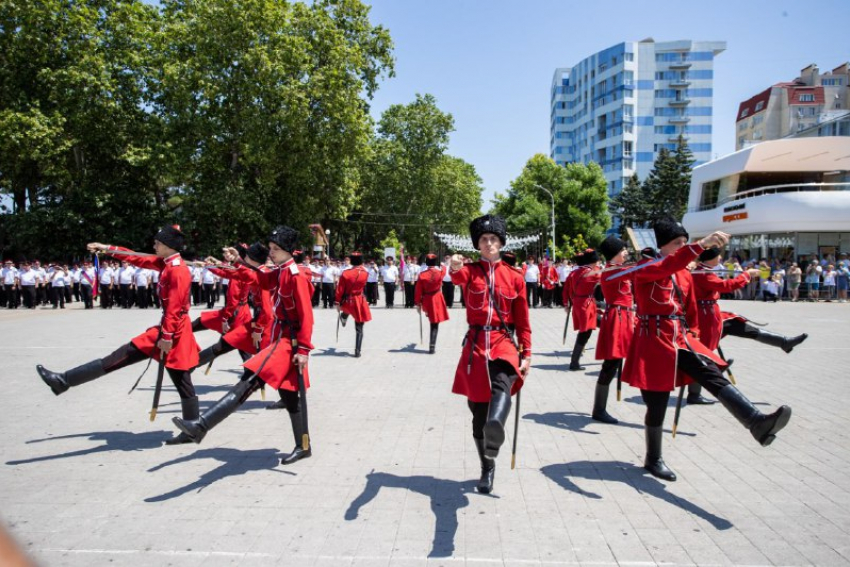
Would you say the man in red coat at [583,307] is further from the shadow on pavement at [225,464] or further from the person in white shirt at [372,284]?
the person in white shirt at [372,284]

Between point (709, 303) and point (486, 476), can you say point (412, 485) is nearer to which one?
point (486, 476)

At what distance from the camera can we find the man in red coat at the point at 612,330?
7289 millimetres

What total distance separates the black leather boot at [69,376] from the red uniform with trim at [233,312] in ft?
8.05

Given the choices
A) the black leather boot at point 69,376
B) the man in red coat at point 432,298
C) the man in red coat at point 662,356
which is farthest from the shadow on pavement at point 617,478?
the man in red coat at point 432,298

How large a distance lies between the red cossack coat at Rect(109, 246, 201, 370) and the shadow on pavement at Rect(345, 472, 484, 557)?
234 cm

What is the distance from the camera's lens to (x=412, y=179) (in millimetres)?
55938

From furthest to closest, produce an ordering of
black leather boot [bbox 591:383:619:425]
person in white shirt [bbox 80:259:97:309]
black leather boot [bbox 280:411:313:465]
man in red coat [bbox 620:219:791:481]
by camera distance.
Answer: person in white shirt [bbox 80:259:97:309] < black leather boot [bbox 591:383:619:425] < black leather boot [bbox 280:411:313:465] < man in red coat [bbox 620:219:791:481]

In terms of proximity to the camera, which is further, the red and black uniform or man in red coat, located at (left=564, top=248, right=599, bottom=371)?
the red and black uniform

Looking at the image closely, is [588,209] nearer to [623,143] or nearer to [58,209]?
[623,143]

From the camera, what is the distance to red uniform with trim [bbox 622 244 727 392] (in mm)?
5258

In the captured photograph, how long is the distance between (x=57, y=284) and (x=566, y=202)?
48921 mm

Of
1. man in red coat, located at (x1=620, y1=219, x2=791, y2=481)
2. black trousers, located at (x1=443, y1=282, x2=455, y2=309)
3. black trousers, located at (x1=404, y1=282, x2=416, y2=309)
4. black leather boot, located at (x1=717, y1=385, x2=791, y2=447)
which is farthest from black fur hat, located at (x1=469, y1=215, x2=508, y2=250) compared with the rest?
black trousers, located at (x1=404, y1=282, x2=416, y2=309)

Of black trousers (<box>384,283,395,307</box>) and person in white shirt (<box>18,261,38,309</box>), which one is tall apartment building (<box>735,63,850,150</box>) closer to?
black trousers (<box>384,283,395,307</box>)

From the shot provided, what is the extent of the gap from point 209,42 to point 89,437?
27.6 m
